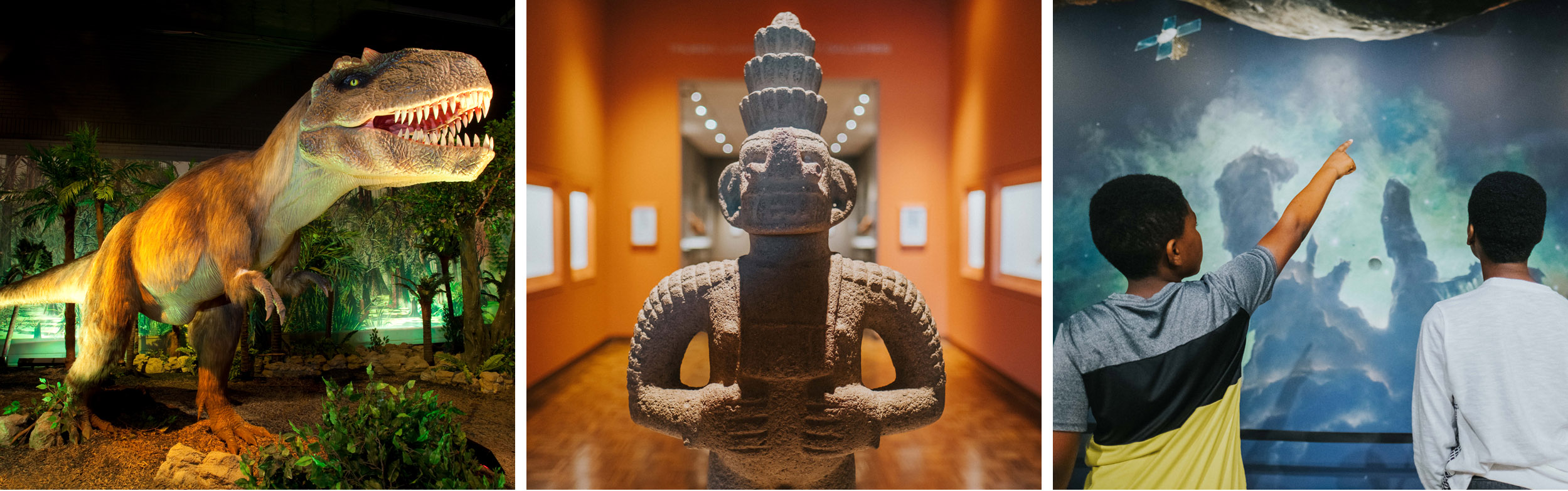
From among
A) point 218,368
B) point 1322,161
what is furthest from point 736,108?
point 1322,161

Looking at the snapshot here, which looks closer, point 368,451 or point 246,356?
point 368,451

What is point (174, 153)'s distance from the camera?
2.84 metres

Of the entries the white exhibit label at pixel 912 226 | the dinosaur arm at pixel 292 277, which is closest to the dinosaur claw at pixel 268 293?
the dinosaur arm at pixel 292 277

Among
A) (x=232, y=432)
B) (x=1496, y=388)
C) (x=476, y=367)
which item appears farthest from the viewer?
(x=476, y=367)

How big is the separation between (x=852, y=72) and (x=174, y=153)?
2.52 metres

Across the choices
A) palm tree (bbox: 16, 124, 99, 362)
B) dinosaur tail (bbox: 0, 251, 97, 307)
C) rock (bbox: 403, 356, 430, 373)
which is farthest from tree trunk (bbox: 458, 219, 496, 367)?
palm tree (bbox: 16, 124, 99, 362)

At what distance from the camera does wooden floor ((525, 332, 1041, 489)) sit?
2666 mm

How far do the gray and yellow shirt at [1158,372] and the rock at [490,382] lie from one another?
2084 mm

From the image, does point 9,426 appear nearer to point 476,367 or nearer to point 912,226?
point 476,367

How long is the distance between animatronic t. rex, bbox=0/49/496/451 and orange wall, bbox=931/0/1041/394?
162 centimetres

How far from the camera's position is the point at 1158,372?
9.18 feet

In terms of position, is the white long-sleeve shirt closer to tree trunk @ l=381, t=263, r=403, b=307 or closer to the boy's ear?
the boy's ear

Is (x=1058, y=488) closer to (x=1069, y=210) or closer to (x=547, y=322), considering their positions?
(x=1069, y=210)

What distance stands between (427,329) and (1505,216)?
4.12 meters
